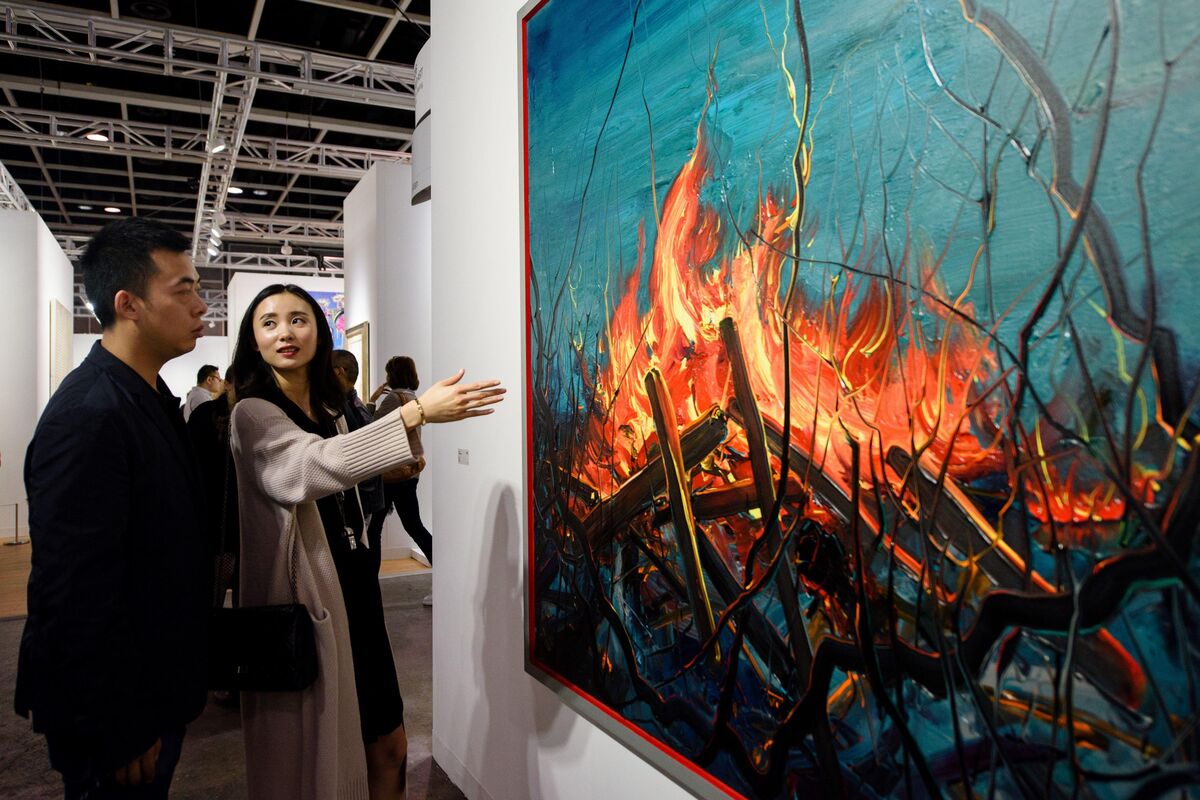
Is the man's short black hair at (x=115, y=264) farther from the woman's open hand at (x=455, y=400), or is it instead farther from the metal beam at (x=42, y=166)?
the metal beam at (x=42, y=166)

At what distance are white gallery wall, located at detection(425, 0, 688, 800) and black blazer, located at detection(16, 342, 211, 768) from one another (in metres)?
0.94

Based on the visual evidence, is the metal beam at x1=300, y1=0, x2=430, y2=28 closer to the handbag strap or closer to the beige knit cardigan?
the beige knit cardigan

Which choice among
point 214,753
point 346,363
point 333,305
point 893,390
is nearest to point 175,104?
point 333,305

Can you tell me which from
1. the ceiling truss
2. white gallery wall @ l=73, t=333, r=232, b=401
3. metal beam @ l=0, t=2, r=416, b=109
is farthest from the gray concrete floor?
white gallery wall @ l=73, t=333, r=232, b=401

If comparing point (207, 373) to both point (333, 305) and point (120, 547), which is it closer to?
point (333, 305)

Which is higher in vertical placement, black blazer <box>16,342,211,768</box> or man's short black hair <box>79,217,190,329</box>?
man's short black hair <box>79,217,190,329</box>

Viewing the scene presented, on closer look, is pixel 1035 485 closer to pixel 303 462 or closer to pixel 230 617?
pixel 303 462

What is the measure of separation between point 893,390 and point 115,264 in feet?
5.28

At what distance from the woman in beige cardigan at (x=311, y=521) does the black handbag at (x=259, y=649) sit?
0.06m

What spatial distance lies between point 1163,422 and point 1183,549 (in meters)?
0.14

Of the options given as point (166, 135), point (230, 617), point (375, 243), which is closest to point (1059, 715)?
point (230, 617)

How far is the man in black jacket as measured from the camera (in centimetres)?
145

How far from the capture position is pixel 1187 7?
0.85m

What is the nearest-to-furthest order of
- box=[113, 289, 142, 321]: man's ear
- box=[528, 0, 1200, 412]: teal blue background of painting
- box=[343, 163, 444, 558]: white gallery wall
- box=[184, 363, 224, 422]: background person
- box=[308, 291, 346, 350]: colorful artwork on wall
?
1. box=[528, 0, 1200, 412]: teal blue background of painting
2. box=[113, 289, 142, 321]: man's ear
3. box=[343, 163, 444, 558]: white gallery wall
4. box=[184, 363, 224, 422]: background person
5. box=[308, 291, 346, 350]: colorful artwork on wall
